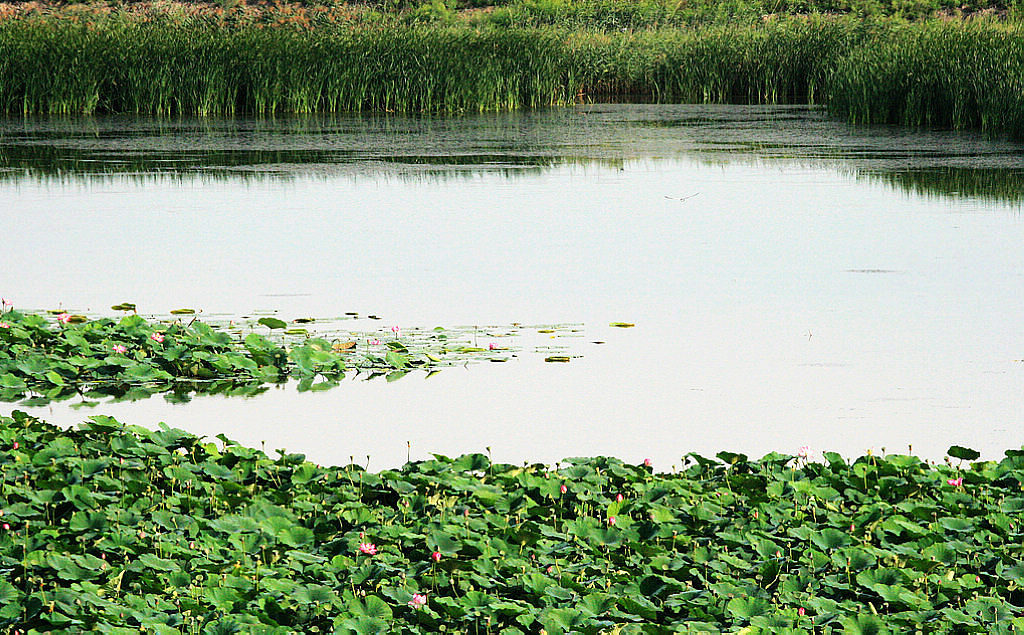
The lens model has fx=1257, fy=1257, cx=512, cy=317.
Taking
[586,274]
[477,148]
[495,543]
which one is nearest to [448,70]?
[477,148]

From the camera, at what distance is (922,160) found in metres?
12.2

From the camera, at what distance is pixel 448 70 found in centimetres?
1873

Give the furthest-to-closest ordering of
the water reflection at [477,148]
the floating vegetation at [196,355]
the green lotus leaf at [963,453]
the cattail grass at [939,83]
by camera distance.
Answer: the cattail grass at [939,83] < the water reflection at [477,148] < the floating vegetation at [196,355] < the green lotus leaf at [963,453]

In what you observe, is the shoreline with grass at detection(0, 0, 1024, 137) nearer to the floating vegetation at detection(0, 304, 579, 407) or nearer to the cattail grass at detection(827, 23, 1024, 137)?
the cattail grass at detection(827, 23, 1024, 137)

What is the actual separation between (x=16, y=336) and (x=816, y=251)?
4593 millimetres

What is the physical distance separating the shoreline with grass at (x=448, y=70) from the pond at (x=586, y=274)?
5.87 ft

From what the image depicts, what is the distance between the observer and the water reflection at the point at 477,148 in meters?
11.5

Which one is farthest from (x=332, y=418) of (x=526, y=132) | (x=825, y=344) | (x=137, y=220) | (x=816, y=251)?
(x=526, y=132)

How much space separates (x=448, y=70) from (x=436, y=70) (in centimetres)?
18

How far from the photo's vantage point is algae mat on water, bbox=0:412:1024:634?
281cm

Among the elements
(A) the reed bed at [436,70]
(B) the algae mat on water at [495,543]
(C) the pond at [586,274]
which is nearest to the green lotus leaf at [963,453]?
(B) the algae mat on water at [495,543]

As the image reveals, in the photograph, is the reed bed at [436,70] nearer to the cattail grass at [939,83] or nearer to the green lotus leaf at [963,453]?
the cattail grass at [939,83]

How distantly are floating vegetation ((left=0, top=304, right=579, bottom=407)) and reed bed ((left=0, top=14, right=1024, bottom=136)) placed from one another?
10.6 meters

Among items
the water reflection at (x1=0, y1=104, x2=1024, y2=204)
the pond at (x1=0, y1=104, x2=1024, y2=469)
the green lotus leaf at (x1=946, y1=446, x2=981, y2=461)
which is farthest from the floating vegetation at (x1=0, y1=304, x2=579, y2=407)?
the water reflection at (x1=0, y1=104, x2=1024, y2=204)
